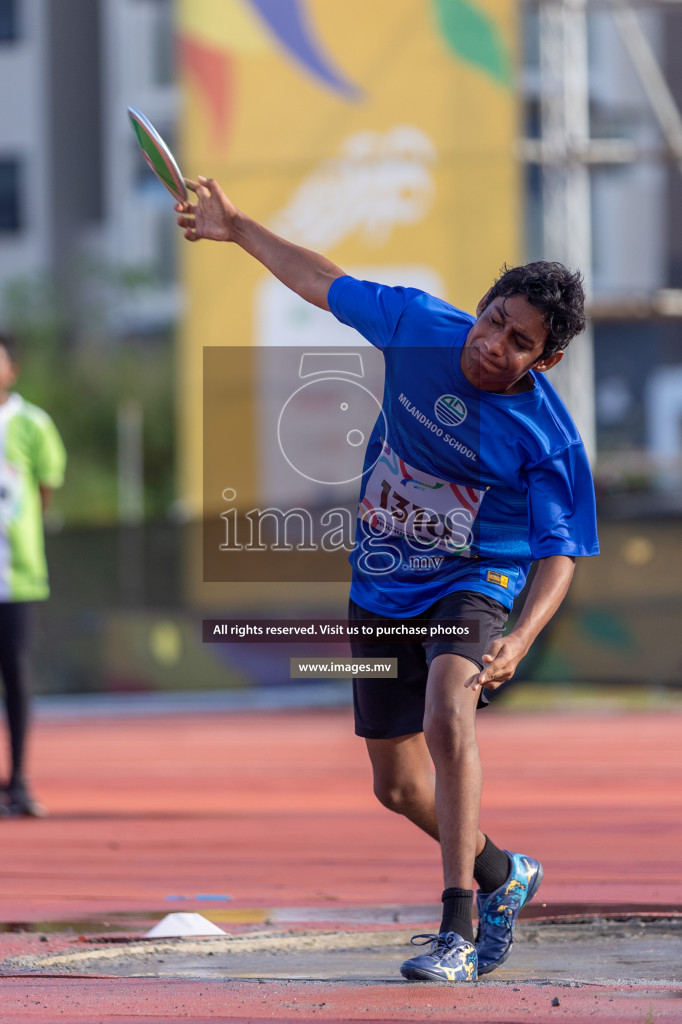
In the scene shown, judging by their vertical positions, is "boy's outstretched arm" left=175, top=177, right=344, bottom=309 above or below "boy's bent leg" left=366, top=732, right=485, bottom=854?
above

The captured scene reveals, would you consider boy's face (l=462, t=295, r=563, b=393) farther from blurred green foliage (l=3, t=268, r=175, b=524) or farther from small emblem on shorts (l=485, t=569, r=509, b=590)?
blurred green foliage (l=3, t=268, r=175, b=524)

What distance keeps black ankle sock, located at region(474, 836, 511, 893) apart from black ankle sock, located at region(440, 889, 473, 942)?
0.26 meters

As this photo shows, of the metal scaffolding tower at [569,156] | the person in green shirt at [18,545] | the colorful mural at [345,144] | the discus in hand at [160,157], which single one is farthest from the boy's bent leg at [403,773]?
the metal scaffolding tower at [569,156]

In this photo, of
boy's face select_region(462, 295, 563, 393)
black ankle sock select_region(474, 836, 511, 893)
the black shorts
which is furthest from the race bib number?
black ankle sock select_region(474, 836, 511, 893)

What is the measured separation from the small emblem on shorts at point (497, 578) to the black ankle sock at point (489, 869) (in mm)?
651

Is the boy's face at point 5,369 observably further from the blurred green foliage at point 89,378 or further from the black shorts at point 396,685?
the blurred green foliage at point 89,378

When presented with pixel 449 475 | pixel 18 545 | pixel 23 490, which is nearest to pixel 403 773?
pixel 449 475

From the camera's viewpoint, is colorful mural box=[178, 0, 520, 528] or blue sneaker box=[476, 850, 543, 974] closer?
blue sneaker box=[476, 850, 543, 974]

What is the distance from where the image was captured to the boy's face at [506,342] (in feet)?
12.5

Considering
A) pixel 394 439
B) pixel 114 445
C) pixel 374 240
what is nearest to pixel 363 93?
pixel 374 240

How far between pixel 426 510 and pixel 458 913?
97 cm

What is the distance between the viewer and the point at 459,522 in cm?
395

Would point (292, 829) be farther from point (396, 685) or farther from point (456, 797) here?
point (456, 797)

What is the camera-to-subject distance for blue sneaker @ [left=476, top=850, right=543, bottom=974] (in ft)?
12.5
